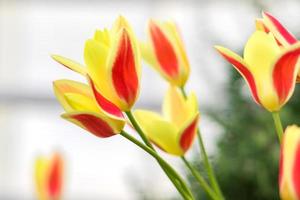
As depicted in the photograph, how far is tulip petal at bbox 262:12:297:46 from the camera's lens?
18.7 inches

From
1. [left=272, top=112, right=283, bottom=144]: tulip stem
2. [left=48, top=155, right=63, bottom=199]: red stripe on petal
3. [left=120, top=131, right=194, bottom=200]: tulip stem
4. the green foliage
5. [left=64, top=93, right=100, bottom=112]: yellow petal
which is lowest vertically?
the green foliage

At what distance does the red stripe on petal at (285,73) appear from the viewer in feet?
1.53

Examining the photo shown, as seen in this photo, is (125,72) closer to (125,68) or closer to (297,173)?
(125,68)

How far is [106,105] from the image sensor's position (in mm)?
485

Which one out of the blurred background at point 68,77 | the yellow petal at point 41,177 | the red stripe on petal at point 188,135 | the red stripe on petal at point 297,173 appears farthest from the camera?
the blurred background at point 68,77

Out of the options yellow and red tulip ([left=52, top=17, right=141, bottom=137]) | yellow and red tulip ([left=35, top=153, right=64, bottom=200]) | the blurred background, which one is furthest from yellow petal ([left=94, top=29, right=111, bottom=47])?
the blurred background

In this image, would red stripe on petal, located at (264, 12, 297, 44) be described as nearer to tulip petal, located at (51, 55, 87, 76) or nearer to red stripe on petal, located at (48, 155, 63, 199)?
tulip petal, located at (51, 55, 87, 76)

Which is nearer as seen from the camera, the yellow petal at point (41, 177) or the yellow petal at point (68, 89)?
the yellow petal at point (68, 89)

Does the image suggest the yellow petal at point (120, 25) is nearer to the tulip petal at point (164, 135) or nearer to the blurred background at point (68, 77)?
the tulip petal at point (164, 135)

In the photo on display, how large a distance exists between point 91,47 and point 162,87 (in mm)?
4471

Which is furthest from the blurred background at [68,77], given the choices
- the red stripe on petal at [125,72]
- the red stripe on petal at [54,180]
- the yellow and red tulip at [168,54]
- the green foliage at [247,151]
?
the red stripe on petal at [125,72]

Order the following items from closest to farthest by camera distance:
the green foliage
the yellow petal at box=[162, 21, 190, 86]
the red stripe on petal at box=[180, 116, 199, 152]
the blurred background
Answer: the red stripe on petal at box=[180, 116, 199, 152] → the yellow petal at box=[162, 21, 190, 86] → the green foliage → the blurred background

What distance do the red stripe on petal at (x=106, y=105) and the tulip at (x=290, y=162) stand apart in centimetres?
12

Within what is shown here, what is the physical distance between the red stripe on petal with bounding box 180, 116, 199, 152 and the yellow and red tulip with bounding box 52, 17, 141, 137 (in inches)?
1.5
